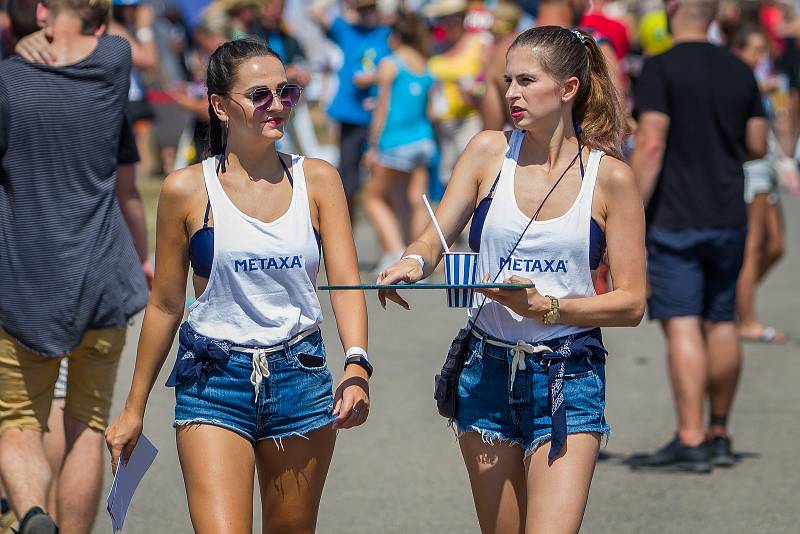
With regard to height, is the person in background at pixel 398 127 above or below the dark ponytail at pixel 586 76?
below

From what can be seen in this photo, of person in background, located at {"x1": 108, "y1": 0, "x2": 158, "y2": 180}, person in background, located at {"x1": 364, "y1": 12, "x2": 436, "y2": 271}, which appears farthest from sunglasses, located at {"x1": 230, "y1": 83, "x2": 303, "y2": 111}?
person in background, located at {"x1": 364, "y1": 12, "x2": 436, "y2": 271}

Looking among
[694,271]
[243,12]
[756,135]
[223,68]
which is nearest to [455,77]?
[243,12]

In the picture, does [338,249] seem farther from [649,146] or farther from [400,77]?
[400,77]

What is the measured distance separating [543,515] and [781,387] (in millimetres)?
5182

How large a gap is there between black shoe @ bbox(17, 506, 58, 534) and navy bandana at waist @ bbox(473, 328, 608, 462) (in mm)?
1632

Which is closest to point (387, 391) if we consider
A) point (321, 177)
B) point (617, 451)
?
point (617, 451)

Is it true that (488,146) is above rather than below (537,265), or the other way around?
above

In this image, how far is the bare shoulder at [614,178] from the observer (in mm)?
4176

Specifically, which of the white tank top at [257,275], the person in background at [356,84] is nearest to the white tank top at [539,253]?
the white tank top at [257,275]

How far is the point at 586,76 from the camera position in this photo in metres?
4.32

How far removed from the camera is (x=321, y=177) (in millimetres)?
4270

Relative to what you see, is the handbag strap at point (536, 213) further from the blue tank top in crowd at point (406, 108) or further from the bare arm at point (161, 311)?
the blue tank top in crowd at point (406, 108)

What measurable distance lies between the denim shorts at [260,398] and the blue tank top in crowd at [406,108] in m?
7.55

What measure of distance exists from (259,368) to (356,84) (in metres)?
8.57
